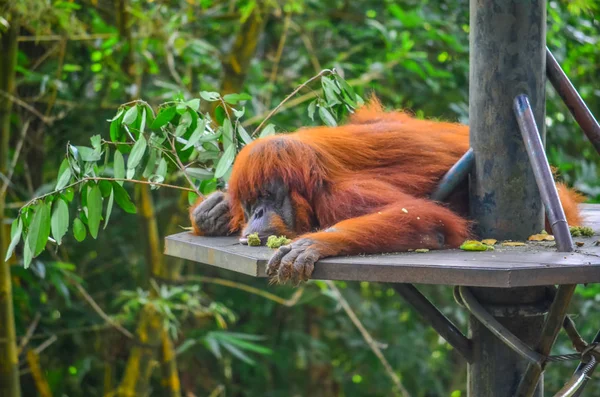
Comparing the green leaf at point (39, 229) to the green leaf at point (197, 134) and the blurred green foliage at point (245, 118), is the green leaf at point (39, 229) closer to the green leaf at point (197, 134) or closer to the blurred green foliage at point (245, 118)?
the green leaf at point (197, 134)

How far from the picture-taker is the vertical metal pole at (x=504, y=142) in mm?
2408

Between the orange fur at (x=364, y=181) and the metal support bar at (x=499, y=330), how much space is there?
0.51 ft

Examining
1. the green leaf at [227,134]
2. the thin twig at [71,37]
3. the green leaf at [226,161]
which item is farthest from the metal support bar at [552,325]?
the thin twig at [71,37]

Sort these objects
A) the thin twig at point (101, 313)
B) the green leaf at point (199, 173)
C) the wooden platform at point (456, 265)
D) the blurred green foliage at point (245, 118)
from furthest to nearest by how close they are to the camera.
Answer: the blurred green foliage at point (245, 118)
the thin twig at point (101, 313)
the green leaf at point (199, 173)
the wooden platform at point (456, 265)

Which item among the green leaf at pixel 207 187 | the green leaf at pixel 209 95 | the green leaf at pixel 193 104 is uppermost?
the green leaf at pixel 209 95

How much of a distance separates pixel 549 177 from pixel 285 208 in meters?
0.80

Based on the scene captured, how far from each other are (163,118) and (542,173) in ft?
3.92

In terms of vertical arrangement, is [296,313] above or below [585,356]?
below

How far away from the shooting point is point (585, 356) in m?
2.17

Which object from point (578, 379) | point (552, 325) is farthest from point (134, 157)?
point (578, 379)

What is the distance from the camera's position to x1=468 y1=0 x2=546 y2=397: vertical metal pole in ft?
7.90

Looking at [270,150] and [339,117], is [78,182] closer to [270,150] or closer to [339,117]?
[270,150]

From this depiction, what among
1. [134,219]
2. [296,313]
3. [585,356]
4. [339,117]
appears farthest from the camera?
[296,313]

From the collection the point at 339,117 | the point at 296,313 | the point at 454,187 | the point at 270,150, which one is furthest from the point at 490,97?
the point at 296,313
